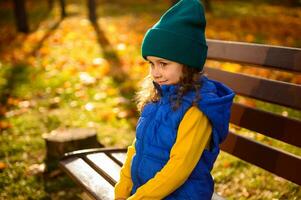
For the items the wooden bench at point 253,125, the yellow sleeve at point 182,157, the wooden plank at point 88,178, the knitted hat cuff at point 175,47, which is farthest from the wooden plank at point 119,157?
the knitted hat cuff at point 175,47

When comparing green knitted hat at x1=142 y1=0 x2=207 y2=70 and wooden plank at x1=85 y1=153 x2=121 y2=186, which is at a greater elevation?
green knitted hat at x1=142 y1=0 x2=207 y2=70

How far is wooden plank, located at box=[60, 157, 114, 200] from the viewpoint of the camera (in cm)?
252

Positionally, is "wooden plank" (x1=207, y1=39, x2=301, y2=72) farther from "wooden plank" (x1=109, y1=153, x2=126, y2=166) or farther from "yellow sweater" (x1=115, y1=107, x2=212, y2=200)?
"wooden plank" (x1=109, y1=153, x2=126, y2=166)

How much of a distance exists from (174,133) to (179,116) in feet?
0.31

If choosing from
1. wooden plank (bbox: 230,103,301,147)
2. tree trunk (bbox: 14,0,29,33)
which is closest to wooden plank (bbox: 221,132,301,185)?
wooden plank (bbox: 230,103,301,147)

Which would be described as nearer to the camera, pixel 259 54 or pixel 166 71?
pixel 166 71

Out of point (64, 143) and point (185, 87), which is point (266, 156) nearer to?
point (185, 87)

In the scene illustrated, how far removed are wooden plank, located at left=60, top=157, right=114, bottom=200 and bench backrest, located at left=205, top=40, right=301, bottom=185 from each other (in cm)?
97

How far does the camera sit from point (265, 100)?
2637mm

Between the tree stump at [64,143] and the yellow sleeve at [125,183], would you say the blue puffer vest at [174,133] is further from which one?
the tree stump at [64,143]

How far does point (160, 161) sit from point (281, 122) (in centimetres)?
90

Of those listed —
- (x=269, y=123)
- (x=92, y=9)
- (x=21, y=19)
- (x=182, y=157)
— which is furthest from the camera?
(x=92, y=9)

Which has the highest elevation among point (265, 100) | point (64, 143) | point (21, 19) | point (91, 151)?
point (265, 100)

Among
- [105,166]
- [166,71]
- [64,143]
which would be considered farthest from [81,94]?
[166,71]
